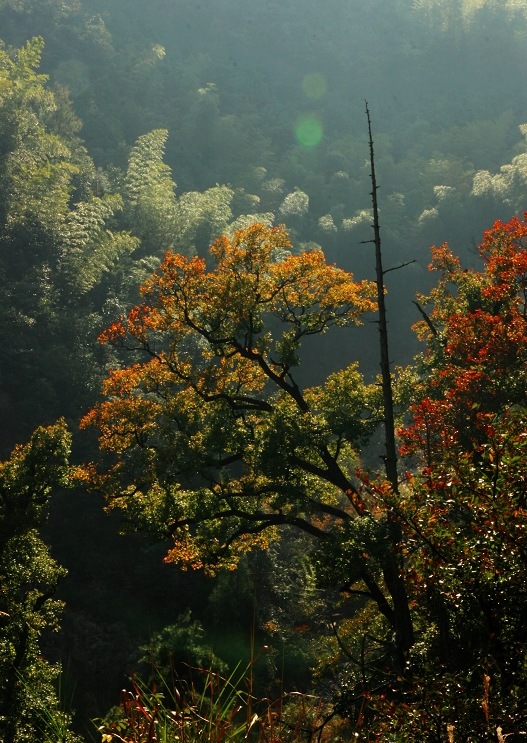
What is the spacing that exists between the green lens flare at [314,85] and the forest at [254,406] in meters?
0.34

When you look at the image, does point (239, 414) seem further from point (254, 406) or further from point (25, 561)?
point (25, 561)

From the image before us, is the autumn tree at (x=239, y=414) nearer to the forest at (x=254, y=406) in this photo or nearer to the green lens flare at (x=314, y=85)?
the forest at (x=254, y=406)

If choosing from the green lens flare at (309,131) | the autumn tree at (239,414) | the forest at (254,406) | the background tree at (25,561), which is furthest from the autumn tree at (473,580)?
the green lens flare at (309,131)

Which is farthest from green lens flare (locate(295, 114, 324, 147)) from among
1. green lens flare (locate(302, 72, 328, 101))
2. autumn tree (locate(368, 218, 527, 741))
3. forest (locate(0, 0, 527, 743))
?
autumn tree (locate(368, 218, 527, 741))

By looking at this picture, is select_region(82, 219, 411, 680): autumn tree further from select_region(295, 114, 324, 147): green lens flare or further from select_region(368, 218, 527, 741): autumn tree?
select_region(295, 114, 324, 147): green lens flare

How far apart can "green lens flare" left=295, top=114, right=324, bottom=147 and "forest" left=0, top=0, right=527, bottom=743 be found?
26 cm

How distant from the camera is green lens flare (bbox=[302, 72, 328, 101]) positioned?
86375 mm

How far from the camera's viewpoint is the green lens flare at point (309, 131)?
7875 cm

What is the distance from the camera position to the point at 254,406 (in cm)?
1652

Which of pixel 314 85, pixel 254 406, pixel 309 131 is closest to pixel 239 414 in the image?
pixel 254 406

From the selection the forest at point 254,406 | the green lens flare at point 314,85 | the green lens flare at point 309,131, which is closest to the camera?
the forest at point 254,406

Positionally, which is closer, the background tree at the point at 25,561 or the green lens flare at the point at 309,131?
the background tree at the point at 25,561

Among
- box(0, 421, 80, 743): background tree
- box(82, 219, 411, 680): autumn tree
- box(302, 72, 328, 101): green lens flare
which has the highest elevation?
box(302, 72, 328, 101): green lens flare

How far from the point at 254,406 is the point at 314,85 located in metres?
79.1
